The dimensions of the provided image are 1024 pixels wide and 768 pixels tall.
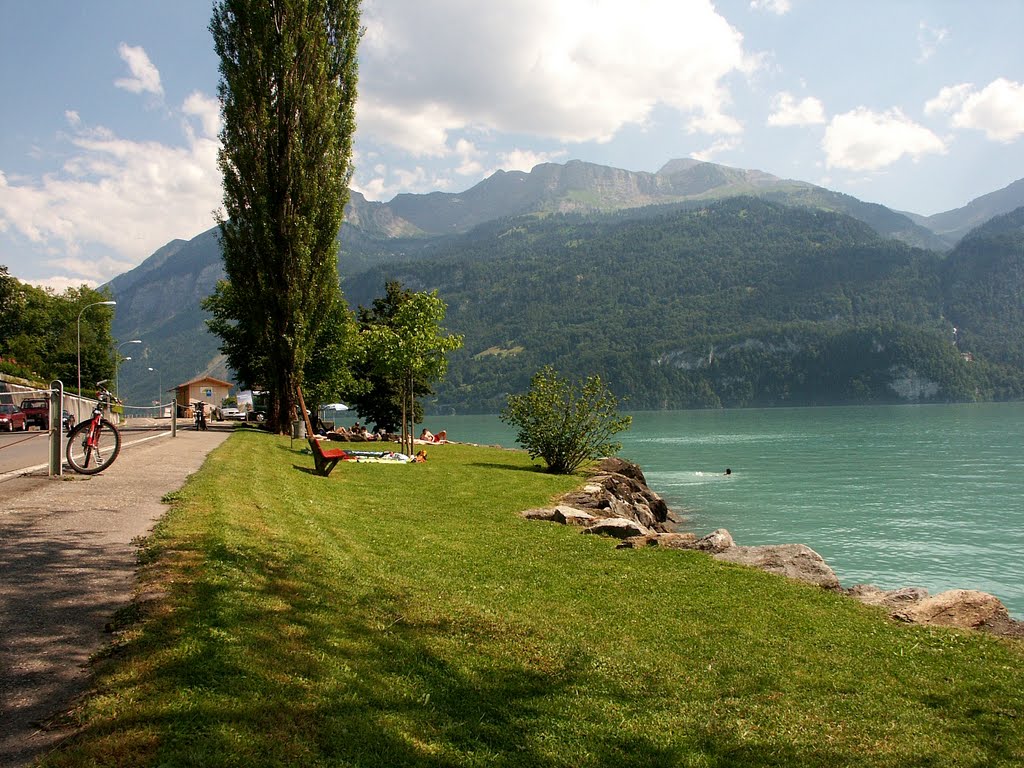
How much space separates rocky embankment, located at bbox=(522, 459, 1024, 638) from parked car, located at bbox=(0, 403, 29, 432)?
3126 centimetres

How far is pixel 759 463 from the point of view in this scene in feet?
186

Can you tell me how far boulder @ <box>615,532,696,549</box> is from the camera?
1354 centimetres

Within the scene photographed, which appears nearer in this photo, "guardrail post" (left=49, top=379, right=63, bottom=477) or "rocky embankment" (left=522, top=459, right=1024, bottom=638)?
"rocky embankment" (left=522, top=459, right=1024, bottom=638)

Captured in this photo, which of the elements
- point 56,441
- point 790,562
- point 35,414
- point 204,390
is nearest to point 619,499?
point 790,562

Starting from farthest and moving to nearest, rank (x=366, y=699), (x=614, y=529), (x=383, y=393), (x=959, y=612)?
(x=383, y=393), (x=614, y=529), (x=959, y=612), (x=366, y=699)

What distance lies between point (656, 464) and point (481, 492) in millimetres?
40145

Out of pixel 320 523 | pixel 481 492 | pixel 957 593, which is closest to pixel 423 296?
pixel 481 492

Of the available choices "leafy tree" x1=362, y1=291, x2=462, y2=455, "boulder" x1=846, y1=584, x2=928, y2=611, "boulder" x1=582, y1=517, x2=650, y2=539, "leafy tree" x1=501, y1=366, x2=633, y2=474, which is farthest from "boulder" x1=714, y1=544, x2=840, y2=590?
"leafy tree" x1=362, y1=291, x2=462, y2=455

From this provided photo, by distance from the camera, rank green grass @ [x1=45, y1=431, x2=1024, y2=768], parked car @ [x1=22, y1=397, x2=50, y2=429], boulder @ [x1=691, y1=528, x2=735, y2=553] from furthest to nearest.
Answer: parked car @ [x1=22, y1=397, x2=50, y2=429] < boulder @ [x1=691, y1=528, x2=735, y2=553] < green grass @ [x1=45, y1=431, x2=1024, y2=768]

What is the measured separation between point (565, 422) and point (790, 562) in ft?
59.6

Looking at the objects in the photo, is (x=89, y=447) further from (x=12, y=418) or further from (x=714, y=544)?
(x=12, y=418)

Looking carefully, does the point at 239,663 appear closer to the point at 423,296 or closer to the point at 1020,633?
the point at 1020,633

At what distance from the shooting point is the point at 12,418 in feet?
124

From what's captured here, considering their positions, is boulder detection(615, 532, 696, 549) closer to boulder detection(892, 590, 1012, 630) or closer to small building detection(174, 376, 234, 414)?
boulder detection(892, 590, 1012, 630)
